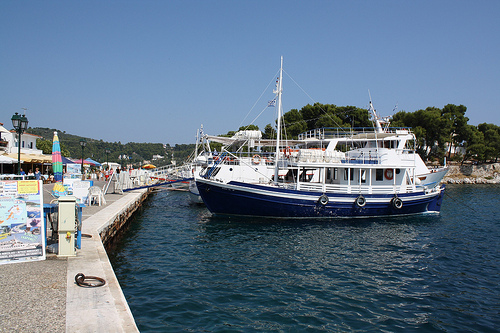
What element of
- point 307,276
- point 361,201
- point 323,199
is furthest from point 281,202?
point 307,276

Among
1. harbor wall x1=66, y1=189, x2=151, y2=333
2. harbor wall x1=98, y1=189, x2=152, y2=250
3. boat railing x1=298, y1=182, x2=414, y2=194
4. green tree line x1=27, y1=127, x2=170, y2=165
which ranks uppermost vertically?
green tree line x1=27, y1=127, x2=170, y2=165

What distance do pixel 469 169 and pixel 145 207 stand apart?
6581 cm

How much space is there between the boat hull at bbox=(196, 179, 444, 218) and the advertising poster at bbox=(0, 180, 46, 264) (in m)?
12.0

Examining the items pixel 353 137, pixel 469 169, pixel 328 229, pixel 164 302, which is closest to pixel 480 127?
pixel 469 169

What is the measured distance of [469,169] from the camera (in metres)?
67.3

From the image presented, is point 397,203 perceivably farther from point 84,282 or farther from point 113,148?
point 113,148

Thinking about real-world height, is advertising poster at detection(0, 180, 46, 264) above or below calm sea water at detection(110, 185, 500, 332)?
above

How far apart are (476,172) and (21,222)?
255 feet

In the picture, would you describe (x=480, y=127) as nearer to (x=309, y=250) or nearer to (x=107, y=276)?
(x=309, y=250)

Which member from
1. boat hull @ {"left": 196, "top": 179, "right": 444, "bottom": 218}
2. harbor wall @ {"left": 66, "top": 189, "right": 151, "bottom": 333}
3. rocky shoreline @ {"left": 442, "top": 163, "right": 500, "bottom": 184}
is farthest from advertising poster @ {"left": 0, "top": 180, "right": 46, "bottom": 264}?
rocky shoreline @ {"left": 442, "top": 163, "right": 500, "bottom": 184}

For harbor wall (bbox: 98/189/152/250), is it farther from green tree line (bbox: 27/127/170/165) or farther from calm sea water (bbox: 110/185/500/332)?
green tree line (bbox: 27/127/170/165)

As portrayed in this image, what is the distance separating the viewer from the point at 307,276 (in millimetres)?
11219

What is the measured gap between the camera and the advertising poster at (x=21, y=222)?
7973mm

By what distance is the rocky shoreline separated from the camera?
64875 mm
